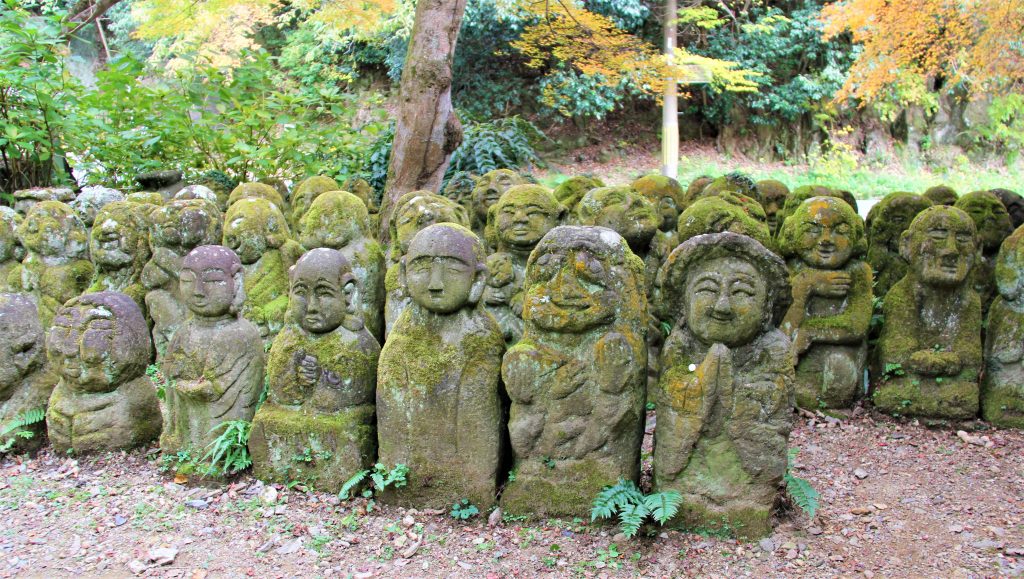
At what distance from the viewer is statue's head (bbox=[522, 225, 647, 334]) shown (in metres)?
4.38

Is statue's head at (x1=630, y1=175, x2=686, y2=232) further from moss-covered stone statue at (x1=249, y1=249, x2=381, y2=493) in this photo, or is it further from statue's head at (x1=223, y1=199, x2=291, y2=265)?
moss-covered stone statue at (x1=249, y1=249, x2=381, y2=493)

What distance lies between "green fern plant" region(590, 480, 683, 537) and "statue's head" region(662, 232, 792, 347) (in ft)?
3.00

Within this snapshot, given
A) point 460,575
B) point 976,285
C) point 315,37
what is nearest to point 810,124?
point 315,37

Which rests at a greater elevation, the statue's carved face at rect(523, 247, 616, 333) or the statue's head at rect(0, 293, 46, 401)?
the statue's carved face at rect(523, 247, 616, 333)

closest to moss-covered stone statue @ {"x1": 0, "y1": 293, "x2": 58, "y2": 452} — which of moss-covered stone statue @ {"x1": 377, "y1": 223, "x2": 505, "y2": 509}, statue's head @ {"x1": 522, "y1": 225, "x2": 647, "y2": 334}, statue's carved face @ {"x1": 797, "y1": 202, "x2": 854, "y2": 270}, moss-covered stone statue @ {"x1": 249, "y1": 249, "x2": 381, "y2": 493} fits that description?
moss-covered stone statue @ {"x1": 249, "y1": 249, "x2": 381, "y2": 493}

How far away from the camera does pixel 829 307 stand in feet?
21.1

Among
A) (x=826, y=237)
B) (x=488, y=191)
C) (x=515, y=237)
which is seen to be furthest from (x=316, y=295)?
(x=826, y=237)

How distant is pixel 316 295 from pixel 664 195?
443cm

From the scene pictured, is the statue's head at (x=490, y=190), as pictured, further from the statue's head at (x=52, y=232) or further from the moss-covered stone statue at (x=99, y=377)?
the statue's head at (x=52, y=232)

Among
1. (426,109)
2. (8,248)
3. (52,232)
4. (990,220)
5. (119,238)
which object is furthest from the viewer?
(426,109)

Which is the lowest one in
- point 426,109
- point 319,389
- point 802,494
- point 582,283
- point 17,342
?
point 802,494

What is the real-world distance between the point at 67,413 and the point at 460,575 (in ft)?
11.0

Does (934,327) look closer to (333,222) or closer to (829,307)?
(829,307)

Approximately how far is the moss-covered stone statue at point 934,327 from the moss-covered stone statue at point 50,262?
763 centimetres
